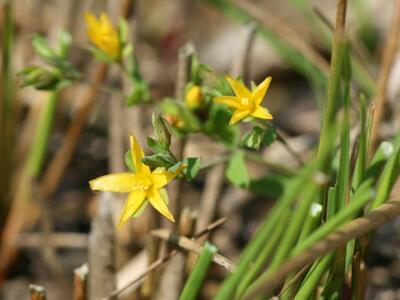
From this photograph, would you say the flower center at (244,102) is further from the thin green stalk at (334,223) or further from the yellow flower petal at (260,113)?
the thin green stalk at (334,223)

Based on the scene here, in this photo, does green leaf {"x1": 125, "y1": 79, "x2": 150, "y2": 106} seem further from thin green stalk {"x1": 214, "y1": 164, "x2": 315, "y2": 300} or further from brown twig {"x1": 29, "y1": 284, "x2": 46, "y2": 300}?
thin green stalk {"x1": 214, "y1": 164, "x2": 315, "y2": 300}

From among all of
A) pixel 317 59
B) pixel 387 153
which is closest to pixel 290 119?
pixel 317 59

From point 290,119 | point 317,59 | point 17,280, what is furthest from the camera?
point 290,119

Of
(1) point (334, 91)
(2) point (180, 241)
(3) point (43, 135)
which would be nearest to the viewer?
(1) point (334, 91)

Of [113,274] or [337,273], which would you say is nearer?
[337,273]

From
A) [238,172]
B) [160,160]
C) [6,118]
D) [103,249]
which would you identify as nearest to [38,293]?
[103,249]

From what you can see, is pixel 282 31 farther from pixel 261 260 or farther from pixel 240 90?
pixel 261 260

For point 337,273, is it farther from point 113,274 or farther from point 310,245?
point 113,274
